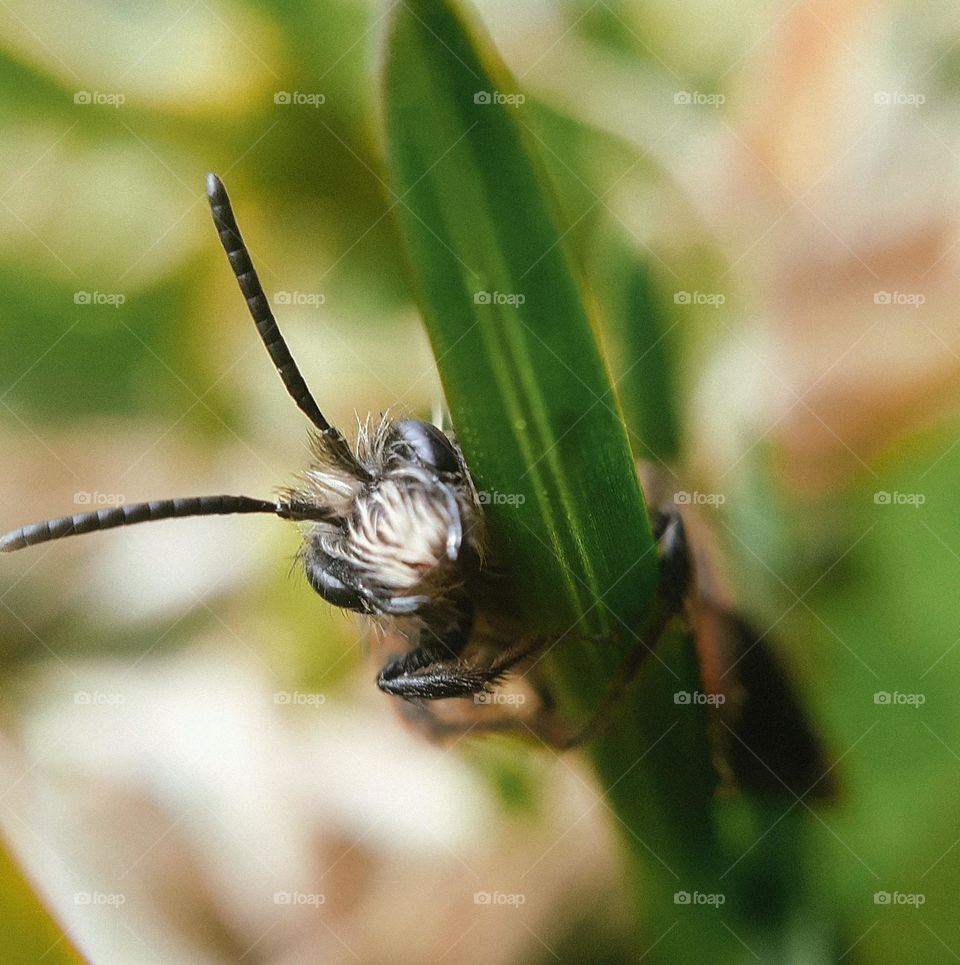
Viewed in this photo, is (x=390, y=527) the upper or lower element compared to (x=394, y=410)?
lower

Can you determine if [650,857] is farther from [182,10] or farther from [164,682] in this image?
[182,10]

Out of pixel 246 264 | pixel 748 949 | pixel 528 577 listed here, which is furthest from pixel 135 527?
pixel 748 949

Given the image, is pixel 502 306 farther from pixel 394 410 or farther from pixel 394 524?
pixel 394 410

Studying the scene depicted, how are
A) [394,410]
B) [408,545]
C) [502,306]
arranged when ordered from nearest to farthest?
[502,306], [408,545], [394,410]

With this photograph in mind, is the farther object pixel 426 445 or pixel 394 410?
pixel 394 410

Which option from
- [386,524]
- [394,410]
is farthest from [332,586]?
[394,410]

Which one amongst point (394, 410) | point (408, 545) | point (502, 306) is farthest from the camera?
point (394, 410)

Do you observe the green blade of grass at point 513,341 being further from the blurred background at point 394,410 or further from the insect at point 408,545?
the blurred background at point 394,410
